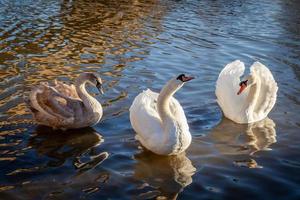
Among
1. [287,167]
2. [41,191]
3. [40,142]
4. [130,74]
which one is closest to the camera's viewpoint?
[41,191]

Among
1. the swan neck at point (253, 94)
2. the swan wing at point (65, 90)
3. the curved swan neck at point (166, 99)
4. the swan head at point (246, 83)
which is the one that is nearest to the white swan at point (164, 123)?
the curved swan neck at point (166, 99)

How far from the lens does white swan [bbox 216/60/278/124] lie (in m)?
9.57

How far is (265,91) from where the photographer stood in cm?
970

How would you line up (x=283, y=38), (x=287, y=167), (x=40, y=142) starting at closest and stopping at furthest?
(x=287, y=167)
(x=40, y=142)
(x=283, y=38)

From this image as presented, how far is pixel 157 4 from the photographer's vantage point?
87.4 ft

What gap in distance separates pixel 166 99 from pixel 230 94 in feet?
7.81

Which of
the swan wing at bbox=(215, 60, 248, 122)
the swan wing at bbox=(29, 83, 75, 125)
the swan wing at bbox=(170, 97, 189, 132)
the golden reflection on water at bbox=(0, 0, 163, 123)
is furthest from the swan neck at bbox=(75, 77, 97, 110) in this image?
the swan wing at bbox=(215, 60, 248, 122)

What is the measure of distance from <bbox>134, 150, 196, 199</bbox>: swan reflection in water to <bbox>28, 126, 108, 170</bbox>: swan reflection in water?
2.25 ft

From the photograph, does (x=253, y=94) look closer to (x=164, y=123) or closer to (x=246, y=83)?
(x=246, y=83)

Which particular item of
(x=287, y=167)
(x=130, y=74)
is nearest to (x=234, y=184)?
(x=287, y=167)

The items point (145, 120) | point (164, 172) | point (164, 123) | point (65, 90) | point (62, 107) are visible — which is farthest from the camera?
point (65, 90)

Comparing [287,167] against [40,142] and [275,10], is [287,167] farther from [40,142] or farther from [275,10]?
[275,10]

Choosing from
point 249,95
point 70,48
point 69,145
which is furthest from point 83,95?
point 70,48

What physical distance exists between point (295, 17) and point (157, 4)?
7290mm
